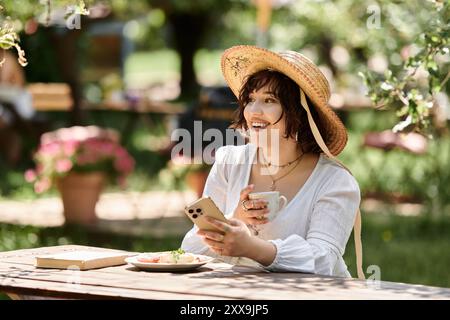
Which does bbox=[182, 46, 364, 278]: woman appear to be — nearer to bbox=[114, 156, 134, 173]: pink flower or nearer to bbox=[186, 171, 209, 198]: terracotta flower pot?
bbox=[186, 171, 209, 198]: terracotta flower pot

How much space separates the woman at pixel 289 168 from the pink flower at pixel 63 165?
16.2 ft

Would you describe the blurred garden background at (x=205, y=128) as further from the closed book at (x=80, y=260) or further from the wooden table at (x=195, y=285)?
the wooden table at (x=195, y=285)

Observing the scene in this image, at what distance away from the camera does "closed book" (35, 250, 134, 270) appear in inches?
138

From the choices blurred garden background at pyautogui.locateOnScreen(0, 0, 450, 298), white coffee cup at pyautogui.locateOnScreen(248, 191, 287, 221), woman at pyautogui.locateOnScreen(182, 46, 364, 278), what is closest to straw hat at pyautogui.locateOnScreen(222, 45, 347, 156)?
woman at pyautogui.locateOnScreen(182, 46, 364, 278)

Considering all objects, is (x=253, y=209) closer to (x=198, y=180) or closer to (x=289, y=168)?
(x=289, y=168)

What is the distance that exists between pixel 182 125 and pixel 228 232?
6.62 metres

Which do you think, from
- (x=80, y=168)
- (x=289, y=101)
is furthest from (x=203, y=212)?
(x=80, y=168)

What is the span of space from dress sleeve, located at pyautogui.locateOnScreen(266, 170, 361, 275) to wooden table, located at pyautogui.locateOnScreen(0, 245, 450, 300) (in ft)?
0.23

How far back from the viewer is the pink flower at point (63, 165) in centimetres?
892

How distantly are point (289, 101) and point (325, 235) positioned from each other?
49cm

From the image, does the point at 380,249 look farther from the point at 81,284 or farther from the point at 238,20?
the point at 238,20

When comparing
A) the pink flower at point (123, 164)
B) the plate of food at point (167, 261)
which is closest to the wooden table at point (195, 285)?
the plate of food at point (167, 261)

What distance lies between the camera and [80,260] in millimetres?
3494
